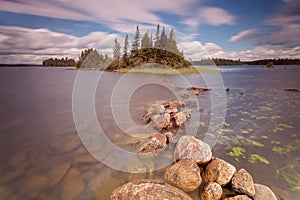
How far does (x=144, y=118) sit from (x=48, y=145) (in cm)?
426

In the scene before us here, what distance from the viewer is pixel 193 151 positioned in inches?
183

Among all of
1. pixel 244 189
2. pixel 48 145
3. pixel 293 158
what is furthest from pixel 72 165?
pixel 293 158

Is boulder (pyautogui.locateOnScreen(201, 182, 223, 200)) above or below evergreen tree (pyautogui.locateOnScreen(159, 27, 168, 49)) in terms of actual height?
below

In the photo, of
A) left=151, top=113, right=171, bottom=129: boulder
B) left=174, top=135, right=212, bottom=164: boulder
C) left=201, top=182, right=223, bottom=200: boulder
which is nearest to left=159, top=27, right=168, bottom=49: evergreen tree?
left=151, top=113, right=171, bottom=129: boulder

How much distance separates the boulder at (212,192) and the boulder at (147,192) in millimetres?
461

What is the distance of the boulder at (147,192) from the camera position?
124 inches

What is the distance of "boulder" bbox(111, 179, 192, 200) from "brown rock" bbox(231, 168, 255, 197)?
119cm

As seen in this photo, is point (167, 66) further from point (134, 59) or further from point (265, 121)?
point (265, 121)

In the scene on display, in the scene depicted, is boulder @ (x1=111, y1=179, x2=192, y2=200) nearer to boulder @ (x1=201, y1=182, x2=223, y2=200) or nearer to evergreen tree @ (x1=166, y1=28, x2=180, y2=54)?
boulder @ (x1=201, y1=182, x2=223, y2=200)

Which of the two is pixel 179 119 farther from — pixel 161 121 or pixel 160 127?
pixel 160 127

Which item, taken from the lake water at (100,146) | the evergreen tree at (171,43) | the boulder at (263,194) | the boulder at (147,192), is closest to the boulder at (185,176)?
the lake water at (100,146)

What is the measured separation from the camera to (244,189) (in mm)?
3559

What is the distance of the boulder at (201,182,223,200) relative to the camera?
3.51 m

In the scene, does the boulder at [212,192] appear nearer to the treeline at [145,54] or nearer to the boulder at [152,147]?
the boulder at [152,147]
